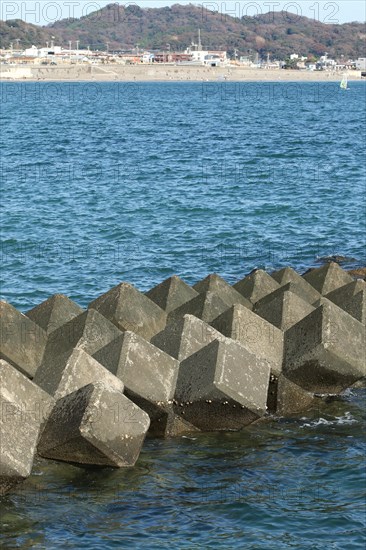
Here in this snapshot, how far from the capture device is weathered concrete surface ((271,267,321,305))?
1326 centimetres

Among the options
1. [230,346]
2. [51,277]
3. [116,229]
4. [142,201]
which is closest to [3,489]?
[230,346]

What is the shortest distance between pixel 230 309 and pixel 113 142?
47.5 m

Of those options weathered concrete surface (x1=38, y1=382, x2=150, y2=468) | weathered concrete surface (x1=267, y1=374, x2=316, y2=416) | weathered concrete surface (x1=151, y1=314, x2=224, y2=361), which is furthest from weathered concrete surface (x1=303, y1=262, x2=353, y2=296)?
weathered concrete surface (x1=38, y1=382, x2=150, y2=468)

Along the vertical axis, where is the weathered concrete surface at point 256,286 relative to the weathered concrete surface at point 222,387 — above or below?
above

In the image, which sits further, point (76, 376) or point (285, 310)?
point (285, 310)

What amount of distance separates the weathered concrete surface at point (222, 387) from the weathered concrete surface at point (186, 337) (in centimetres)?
39

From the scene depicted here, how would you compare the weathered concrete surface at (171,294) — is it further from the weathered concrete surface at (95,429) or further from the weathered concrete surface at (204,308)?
the weathered concrete surface at (95,429)

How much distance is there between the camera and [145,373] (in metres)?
10.0

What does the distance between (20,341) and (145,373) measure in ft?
5.53

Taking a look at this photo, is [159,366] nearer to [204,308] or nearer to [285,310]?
[204,308]

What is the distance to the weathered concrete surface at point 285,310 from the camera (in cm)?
1192

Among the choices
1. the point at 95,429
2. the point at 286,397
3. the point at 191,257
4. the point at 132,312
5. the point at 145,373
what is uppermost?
the point at 132,312

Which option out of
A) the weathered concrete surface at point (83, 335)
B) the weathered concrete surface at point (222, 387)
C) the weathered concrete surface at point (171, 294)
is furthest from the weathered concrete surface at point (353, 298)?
the weathered concrete surface at point (83, 335)

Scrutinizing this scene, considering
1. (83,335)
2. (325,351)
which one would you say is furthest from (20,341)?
(325,351)
